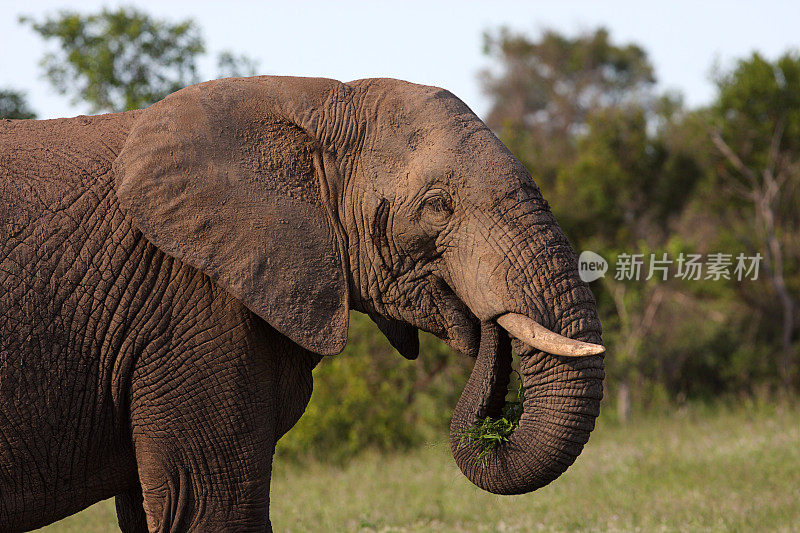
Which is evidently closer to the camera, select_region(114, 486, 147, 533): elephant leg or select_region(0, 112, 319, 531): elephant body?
select_region(0, 112, 319, 531): elephant body

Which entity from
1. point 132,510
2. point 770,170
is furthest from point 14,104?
point 770,170

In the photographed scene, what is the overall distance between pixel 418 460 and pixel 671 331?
6980 mm

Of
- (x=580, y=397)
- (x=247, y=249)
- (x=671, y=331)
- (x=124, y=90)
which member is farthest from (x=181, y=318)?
(x=671, y=331)

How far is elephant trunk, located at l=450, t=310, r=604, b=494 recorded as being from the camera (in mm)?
3793

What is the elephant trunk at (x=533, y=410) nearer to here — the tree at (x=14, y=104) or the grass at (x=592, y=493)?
the grass at (x=592, y=493)

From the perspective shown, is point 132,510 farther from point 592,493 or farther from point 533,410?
point 592,493

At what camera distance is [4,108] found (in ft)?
31.9

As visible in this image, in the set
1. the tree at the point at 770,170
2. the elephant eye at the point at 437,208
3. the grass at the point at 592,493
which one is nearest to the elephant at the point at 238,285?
the elephant eye at the point at 437,208

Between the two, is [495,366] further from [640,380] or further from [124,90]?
[640,380]

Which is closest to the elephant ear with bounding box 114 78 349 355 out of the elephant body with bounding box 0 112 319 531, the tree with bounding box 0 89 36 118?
the elephant body with bounding box 0 112 319 531

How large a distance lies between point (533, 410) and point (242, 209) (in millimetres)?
1416

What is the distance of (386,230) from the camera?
4.02 m

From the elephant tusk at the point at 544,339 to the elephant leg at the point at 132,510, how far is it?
208 centimetres

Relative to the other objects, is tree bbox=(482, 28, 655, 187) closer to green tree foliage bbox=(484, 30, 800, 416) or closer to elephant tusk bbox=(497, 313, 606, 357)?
green tree foliage bbox=(484, 30, 800, 416)
